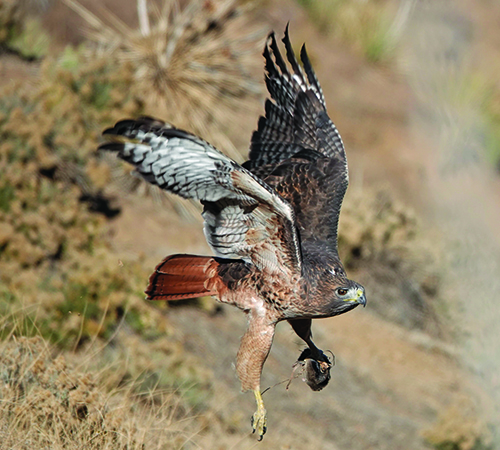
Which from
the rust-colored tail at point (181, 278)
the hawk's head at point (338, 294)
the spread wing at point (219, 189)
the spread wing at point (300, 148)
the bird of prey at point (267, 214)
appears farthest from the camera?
the spread wing at point (300, 148)

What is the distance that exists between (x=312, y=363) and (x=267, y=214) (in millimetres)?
1232

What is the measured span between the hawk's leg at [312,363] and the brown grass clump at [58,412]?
995mm

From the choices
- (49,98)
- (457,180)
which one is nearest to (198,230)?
(49,98)

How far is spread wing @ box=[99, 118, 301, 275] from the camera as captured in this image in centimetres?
388

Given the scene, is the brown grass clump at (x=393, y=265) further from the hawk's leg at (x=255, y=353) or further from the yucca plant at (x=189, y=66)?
the hawk's leg at (x=255, y=353)

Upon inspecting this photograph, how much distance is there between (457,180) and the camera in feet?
54.9

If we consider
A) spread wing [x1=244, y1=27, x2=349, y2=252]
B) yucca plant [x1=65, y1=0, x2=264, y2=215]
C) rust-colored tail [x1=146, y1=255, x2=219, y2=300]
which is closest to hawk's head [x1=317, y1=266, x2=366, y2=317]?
spread wing [x1=244, y1=27, x2=349, y2=252]

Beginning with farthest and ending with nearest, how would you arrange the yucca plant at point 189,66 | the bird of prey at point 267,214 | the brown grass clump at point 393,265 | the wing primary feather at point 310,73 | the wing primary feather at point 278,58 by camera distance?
the brown grass clump at point 393,265, the yucca plant at point 189,66, the wing primary feather at point 310,73, the wing primary feather at point 278,58, the bird of prey at point 267,214

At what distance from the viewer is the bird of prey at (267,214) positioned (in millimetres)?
4062

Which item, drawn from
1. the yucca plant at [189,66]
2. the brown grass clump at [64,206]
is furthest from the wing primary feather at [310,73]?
the yucca plant at [189,66]

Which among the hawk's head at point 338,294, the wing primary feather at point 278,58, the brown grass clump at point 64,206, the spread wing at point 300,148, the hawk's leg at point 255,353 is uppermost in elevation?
the wing primary feather at point 278,58

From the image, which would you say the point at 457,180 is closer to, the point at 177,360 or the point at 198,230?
the point at 198,230

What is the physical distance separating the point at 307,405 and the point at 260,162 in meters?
3.75

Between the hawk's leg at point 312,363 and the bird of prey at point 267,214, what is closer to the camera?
the bird of prey at point 267,214
